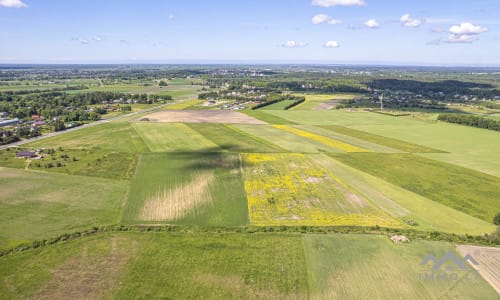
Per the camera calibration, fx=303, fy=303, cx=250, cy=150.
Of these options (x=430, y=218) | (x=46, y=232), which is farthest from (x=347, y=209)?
(x=46, y=232)

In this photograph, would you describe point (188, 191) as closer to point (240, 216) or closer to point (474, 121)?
point (240, 216)

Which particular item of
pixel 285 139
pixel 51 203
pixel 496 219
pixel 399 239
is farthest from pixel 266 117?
pixel 399 239

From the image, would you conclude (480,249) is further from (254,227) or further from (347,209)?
(254,227)

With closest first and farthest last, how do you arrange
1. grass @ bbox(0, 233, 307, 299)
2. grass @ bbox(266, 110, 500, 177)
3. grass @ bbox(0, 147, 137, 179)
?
1. grass @ bbox(0, 233, 307, 299)
2. grass @ bbox(0, 147, 137, 179)
3. grass @ bbox(266, 110, 500, 177)

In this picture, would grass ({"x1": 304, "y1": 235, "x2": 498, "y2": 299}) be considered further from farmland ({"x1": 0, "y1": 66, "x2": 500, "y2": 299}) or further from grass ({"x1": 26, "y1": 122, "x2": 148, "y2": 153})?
grass ({"x1": 26, "y1": 122, "x2": 148, "y2": 153})

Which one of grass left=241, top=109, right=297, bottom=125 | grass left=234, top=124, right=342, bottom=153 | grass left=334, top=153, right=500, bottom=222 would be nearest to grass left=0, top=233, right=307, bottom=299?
grass left=334, top=153, right=500, bottom=222

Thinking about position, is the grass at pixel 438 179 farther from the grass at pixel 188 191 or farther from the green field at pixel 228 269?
the grass at pixel 188 191
